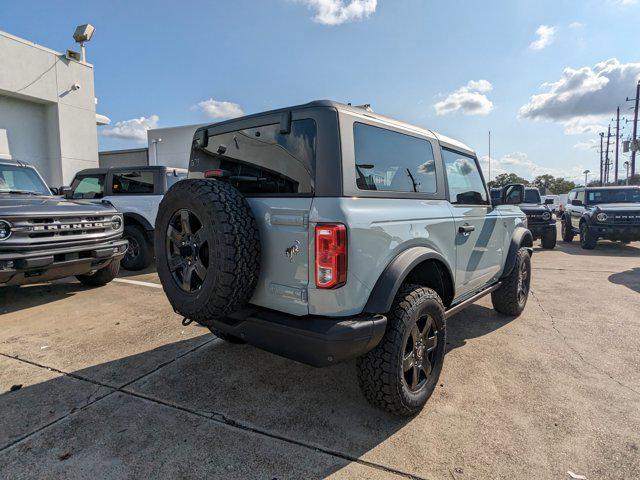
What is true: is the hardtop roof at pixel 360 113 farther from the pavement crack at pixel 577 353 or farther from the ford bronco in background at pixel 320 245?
the pavement crack at pixel 577 353

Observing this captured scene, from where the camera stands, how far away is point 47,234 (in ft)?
14.2

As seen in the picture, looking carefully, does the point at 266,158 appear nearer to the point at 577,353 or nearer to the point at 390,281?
the point at 390,281

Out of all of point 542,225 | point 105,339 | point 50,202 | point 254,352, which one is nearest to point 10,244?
point 50,202

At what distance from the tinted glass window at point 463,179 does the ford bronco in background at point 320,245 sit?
498mm

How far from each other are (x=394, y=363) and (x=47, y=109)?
15.4m

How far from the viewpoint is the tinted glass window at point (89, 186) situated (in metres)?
7.44

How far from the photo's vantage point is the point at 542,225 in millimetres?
10430

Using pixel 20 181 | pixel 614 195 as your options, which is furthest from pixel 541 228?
pixel 20 181

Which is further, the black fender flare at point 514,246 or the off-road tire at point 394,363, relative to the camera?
the black fender flare at point 514,246

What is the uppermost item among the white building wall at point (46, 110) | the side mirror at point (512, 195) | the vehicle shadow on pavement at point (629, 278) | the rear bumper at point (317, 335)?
the white building wall at point (46, 110)

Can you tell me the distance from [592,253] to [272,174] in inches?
414

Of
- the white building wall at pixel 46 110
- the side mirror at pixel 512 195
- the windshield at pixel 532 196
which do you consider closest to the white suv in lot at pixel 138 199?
the side mirror at pixel 512 195

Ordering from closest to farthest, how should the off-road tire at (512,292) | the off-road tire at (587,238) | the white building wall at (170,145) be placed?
the off-road tire at (512,292)
the off-road tire at (587,238)
the white building wall at (170,145)

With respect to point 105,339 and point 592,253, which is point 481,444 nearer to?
point 105,339
